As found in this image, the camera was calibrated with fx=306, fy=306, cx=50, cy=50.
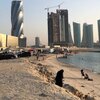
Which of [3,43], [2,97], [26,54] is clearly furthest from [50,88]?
[3,43]

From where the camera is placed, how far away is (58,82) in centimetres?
2192

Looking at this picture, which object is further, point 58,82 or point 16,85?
point 58,82

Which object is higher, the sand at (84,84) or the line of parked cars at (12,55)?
the line of parked cars at (12,55)

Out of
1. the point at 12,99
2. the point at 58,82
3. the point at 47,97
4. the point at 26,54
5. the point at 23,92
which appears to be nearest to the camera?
the point at 12,99

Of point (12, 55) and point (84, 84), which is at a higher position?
point (12, 55)

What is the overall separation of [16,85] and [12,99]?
4.47 m

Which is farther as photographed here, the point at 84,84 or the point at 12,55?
the point at 12,55

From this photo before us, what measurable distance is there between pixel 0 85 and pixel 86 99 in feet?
17.7

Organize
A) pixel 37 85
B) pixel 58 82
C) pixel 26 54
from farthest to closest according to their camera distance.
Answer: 1. pixel 26 54
2. pixel 58 82
3. pixel 37 85

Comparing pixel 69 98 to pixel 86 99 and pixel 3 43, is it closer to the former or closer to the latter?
pixel 86 99

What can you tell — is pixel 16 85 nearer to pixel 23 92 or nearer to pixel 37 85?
pixel 37 85

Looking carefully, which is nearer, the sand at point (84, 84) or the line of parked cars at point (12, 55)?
the sand at point (84, 84)

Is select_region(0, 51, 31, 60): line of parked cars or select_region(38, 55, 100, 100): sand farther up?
select_region(0, 51, 31, 60): line of parked cars

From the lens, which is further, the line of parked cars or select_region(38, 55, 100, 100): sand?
the line of parked cars
